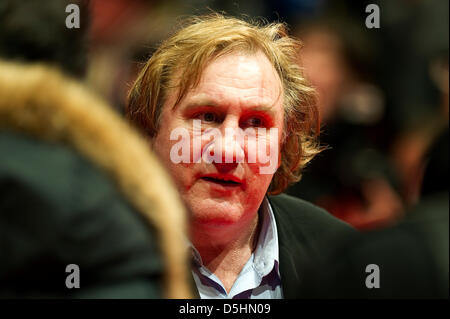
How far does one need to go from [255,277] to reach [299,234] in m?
0.19

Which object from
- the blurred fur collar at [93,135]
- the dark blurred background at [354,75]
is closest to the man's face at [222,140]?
the dark blurred background at [354,75]

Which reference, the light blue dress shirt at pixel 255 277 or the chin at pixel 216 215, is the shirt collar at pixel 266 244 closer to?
the light blue dress shirt at pixel 255 277

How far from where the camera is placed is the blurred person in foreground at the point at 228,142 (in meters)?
1.38

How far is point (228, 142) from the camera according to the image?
1364 millimetres

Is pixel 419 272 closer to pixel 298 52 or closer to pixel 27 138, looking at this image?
pixel 27 138

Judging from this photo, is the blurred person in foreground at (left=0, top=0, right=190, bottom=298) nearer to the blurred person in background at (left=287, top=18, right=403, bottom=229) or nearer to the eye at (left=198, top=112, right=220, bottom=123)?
the eye at (left=198, top=112, right=220, bottom=123)

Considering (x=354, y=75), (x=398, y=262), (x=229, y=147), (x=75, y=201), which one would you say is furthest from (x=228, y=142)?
(x=354, y=75)

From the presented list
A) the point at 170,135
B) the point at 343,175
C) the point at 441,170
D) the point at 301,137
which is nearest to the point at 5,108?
the point at 170,135

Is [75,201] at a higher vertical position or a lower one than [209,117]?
lower

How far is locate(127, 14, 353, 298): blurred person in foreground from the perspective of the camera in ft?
4.53

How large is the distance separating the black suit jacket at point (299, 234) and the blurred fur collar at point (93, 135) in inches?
23.9

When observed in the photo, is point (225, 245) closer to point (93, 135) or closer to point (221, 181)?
point (221, 181)

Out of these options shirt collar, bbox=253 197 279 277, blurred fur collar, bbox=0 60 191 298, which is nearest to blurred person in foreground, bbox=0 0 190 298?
blurred fur collar, bbox=0 60 191 298

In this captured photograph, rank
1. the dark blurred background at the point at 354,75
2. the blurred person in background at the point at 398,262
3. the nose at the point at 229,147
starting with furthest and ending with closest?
→ the dark blurred background at the point at 354,75 → the nose at the point at 229,147 → the blurred person in background at the point at 398,262
